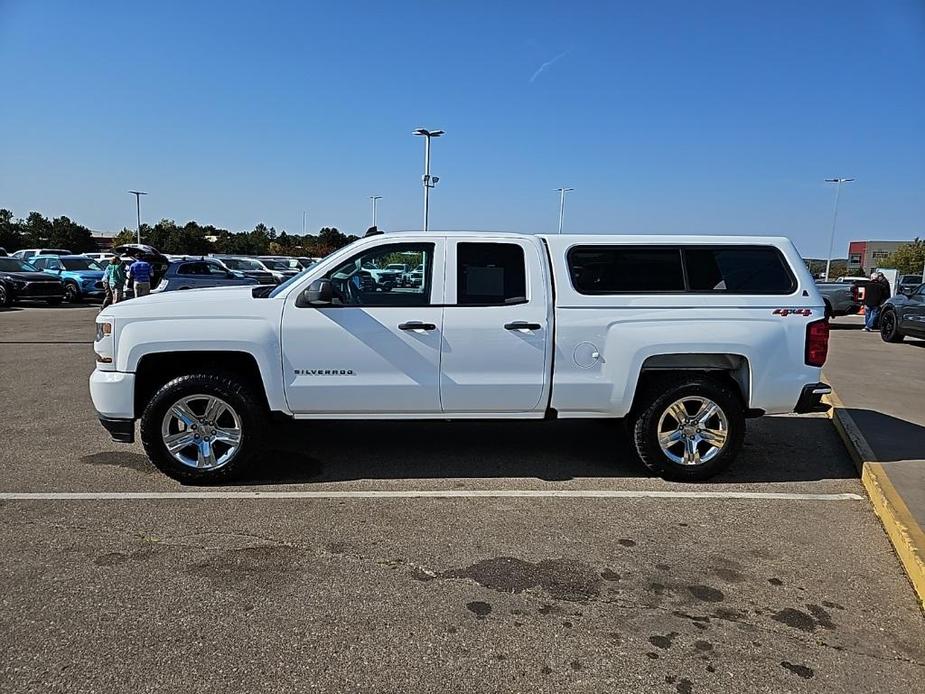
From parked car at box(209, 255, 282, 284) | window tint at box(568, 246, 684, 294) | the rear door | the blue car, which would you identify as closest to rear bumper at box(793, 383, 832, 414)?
window tint at box(568, 246, 684, 294)

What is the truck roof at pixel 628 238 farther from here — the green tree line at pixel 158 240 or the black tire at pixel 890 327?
the green tree line at pixel 158 240

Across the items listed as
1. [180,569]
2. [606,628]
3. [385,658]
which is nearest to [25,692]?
[180,569]

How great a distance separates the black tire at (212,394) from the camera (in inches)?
197

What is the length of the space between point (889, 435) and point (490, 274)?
4384 mm

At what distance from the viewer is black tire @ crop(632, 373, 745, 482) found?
17.3 feet

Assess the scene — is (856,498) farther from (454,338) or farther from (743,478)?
(454,338)

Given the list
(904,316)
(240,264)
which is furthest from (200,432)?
(240,264)

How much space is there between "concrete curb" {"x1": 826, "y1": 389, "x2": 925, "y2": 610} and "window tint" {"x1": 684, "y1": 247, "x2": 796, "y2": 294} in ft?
5.21

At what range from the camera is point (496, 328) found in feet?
16.6

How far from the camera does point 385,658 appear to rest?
2.96m

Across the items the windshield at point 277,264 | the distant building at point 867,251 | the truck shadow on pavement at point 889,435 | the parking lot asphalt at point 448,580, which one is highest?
the distant building at point 867,251

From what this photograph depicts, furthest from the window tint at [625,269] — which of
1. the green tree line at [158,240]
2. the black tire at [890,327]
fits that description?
the green tree line at [158,240]

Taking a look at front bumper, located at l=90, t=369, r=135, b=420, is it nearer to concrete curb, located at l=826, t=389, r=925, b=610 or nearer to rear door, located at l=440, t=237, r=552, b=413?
rear door, located at l=440, t=237, r=552, b=413

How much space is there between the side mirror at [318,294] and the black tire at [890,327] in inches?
577
